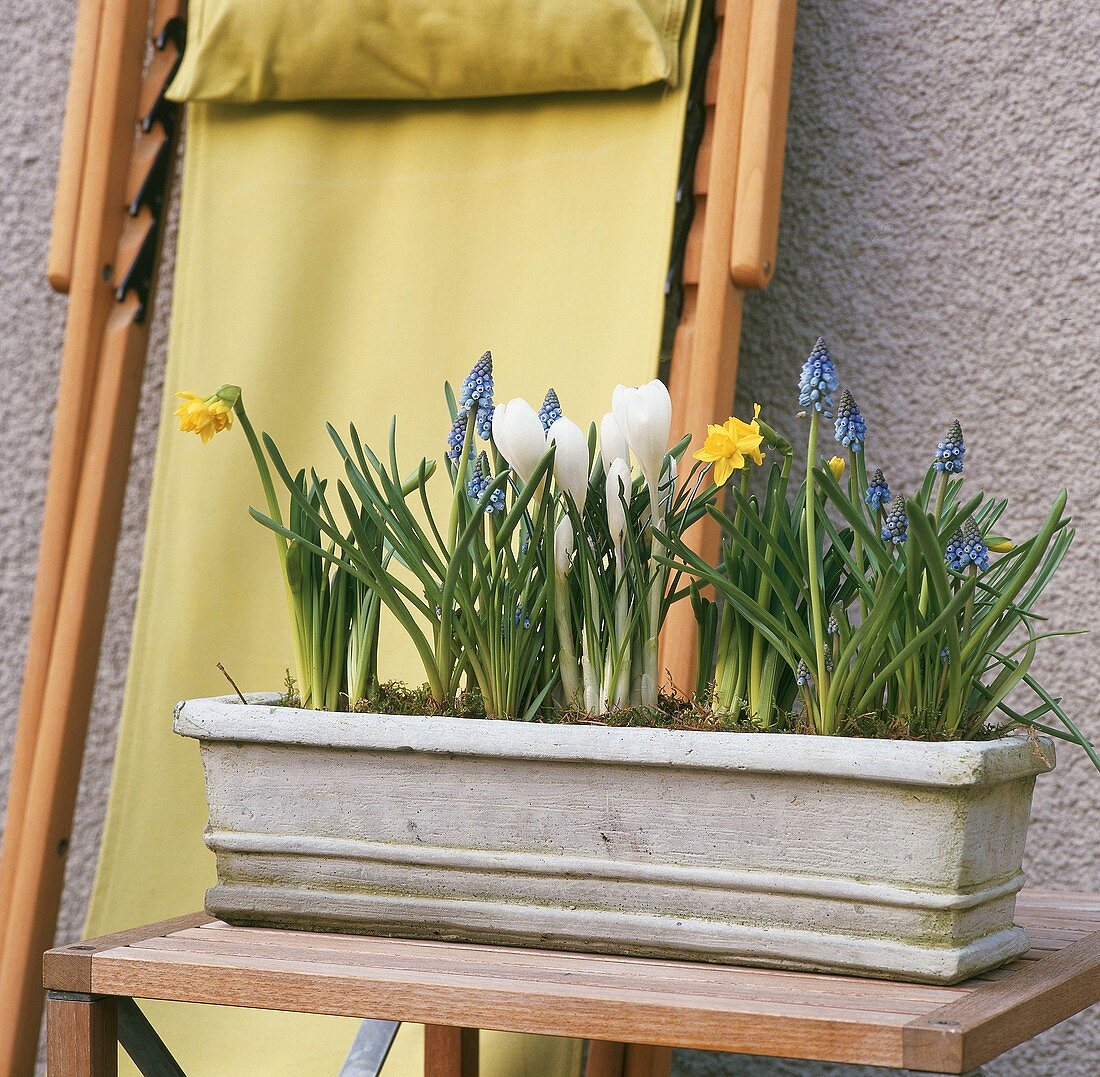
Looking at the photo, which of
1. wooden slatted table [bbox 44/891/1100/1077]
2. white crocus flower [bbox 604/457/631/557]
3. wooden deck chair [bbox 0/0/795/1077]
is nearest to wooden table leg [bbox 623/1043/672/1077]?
wooden deck chair [bbox 0/0/795/1077]


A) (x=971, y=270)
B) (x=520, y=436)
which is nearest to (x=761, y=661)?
(x=520, y=436)

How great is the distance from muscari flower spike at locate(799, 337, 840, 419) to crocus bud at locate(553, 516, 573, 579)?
5.4 inches

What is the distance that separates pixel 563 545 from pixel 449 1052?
1.52 feet

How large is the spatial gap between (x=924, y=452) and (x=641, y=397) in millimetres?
650

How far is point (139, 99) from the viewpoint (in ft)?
4.17

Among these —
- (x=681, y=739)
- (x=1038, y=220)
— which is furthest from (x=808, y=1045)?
(x=1038, y=220)

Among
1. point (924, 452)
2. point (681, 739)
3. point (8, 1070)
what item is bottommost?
point (8, 1070)

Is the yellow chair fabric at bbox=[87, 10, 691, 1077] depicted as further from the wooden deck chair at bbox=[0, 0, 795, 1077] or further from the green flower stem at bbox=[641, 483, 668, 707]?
the green flower stem at bbox=[641, 483, 668, 707]

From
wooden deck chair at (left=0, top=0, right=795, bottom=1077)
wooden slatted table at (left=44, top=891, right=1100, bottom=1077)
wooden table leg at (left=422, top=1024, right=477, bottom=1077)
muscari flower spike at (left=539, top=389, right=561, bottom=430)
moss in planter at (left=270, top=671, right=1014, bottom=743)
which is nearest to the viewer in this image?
wooden slatted table at (left=44, top=891, right=1100, bottom=1077)

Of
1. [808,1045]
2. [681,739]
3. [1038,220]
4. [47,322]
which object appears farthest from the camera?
[47,322]

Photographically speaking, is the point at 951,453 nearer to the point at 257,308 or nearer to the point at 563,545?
the point at 563,545

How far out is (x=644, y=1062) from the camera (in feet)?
3.12

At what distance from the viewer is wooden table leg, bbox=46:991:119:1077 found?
2.05 feet

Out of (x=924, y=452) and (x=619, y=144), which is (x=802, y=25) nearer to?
(x=619, y=144)
